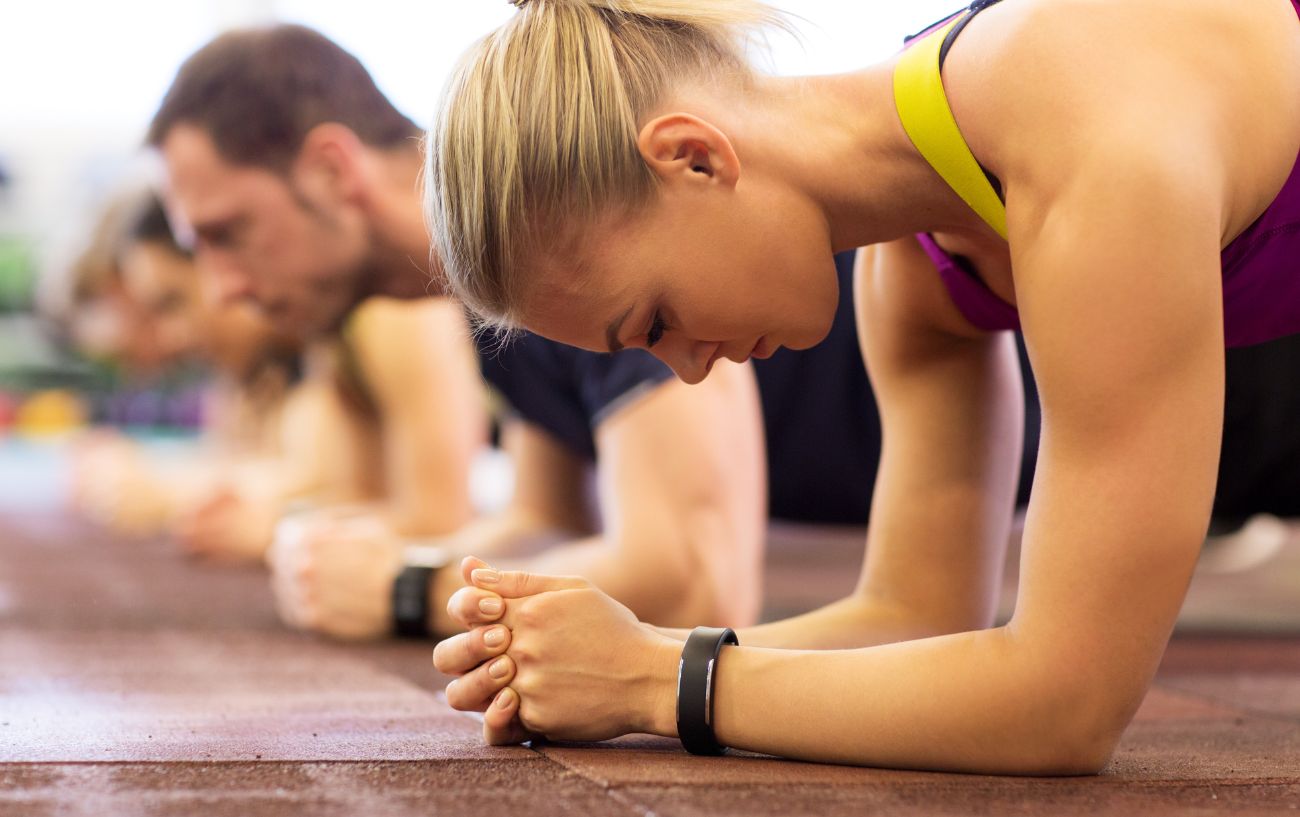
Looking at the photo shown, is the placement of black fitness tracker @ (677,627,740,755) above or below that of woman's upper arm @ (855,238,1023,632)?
below

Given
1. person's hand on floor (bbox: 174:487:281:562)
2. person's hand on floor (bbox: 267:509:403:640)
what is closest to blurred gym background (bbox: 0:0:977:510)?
person's hand on floor (bbox: 174:487:281:562)

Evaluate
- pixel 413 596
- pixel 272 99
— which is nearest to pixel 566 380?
pixel 413 596

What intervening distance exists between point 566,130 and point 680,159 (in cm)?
8

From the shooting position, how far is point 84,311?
13.6 ft

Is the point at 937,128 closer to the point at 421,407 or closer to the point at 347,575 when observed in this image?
the point at 347,575

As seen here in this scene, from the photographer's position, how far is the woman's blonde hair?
3.12 ft

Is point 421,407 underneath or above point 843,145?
underneath

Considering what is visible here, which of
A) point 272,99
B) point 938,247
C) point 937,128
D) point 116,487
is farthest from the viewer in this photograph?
point 116,487

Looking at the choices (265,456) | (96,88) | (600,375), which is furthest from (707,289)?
(96,88)

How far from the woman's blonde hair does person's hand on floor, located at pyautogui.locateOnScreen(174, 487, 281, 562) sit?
6.72ft

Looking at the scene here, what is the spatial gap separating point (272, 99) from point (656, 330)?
113cm

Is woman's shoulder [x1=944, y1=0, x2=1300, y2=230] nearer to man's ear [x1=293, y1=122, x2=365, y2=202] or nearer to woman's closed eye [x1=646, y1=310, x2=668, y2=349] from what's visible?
woman's closed eye [x1=646, y1=310, x2=668, y2=349]

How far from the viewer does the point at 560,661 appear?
989 millimetres

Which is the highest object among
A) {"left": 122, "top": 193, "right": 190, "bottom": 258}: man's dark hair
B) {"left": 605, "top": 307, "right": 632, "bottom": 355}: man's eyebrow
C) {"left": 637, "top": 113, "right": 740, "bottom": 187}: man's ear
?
{"left": 637, "top": 113, "right": 740, "bottom": 187}: man's ear
